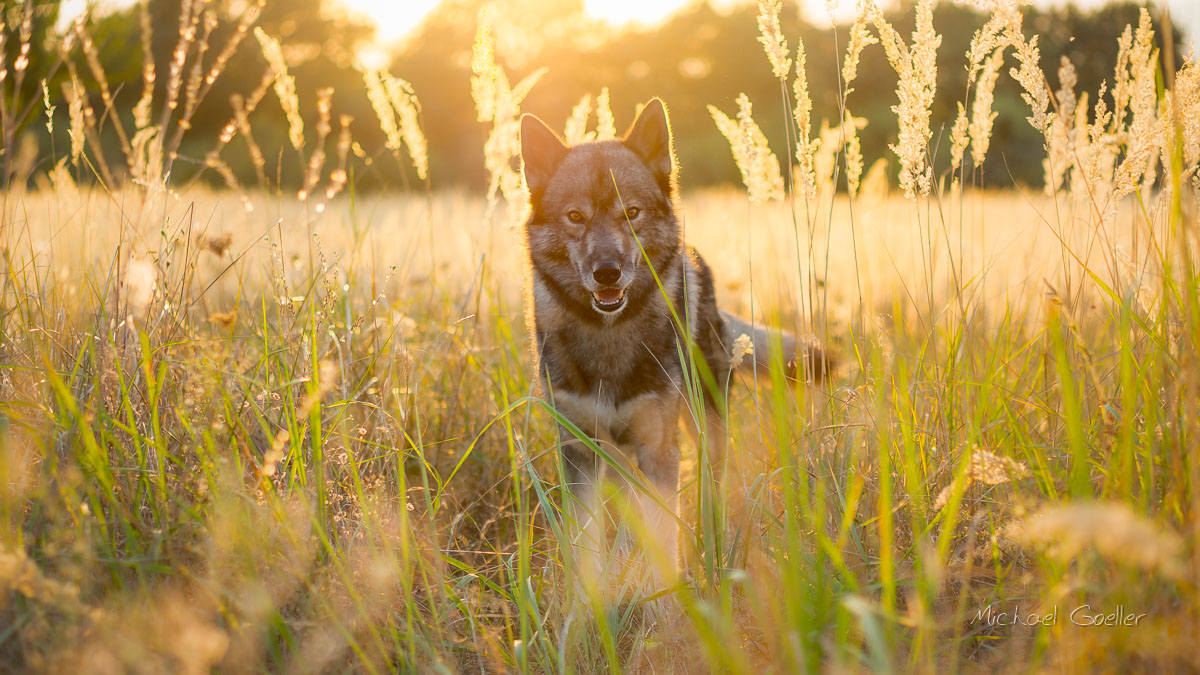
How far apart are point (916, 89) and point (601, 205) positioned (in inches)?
49.1

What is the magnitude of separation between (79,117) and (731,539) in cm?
255

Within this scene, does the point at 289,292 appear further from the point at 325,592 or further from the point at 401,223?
the point at 401,223

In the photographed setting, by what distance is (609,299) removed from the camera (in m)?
2.71

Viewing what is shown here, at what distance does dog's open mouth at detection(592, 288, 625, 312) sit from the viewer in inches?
106

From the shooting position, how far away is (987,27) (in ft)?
6.91

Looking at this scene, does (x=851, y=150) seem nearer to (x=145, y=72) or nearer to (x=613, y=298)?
(x=613, y=298)

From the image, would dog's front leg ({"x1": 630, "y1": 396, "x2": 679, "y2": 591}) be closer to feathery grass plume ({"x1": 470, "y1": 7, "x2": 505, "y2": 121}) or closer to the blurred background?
feathery grass plume ({"x1": 470, "y1": 7, "x2": 505, "y2": 121})

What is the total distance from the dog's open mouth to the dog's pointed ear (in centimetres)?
66

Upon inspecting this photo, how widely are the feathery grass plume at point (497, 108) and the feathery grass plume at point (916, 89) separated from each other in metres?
1.44

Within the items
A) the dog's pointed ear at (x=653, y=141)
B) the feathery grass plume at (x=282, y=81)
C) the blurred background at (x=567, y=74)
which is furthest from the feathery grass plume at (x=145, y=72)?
the blurred background at (x=567, y=74)

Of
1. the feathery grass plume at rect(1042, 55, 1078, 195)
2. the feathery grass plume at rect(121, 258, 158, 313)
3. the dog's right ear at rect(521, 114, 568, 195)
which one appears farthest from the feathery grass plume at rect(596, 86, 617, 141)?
the feathery grass plume at rect(121, 258, 158, 313)

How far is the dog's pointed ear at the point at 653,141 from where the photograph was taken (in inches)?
118

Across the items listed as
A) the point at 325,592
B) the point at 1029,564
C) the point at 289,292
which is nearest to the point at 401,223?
the point at 289,292

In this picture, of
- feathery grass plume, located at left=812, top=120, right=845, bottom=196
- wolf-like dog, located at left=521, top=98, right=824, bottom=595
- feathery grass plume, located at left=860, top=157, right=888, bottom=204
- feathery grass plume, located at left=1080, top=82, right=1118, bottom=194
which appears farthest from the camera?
feathery grass plume, located at left=860, top=157, right=888, bottom=204
